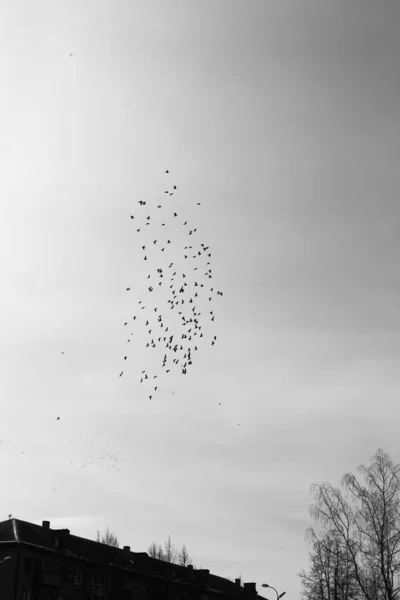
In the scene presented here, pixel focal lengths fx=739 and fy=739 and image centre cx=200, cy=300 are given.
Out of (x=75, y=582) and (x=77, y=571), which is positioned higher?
(x=77, y=571)

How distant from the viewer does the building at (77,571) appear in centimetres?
6188

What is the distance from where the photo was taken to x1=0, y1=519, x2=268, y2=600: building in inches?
2436

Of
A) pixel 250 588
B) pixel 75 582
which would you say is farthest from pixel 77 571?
pixel 250 588

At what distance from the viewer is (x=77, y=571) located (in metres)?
69.4

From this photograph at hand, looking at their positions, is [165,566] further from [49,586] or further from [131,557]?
[49,586]

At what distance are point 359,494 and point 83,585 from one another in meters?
28.3

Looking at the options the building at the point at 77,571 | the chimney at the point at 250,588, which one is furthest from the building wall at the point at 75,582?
the chimney at the point at 250,588

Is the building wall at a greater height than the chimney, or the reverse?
the chimney

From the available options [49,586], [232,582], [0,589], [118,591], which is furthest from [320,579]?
[232,582]

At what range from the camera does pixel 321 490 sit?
2468 inches

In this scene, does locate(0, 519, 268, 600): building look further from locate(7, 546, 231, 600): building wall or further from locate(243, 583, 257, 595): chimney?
locate(243, 583, 257, 595): chimney

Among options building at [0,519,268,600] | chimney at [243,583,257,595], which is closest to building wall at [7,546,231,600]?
building at [0,519,268,600]

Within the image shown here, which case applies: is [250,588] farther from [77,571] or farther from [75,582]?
[75,582]

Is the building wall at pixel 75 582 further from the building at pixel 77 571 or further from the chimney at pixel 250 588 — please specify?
the chimney at pixel 250 588
